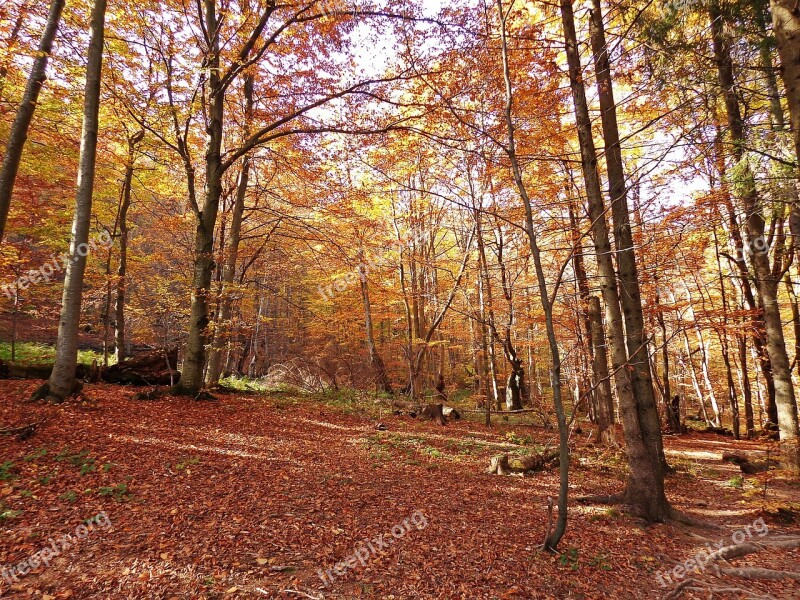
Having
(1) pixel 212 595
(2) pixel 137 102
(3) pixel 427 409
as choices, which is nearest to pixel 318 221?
(2) pixel 137 102

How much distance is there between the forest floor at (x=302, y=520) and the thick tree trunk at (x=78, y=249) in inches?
23.7

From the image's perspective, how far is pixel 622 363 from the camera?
17.6 feet

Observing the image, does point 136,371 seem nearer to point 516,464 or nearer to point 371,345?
point 371,345

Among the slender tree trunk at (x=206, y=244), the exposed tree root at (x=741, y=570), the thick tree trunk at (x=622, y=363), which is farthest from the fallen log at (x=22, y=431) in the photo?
the thick tree trunk at (x=622, y=363)

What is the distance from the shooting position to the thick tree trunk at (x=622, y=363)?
17.6 ft

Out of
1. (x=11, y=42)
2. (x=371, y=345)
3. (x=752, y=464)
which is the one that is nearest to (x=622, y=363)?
(x=752, y=464)

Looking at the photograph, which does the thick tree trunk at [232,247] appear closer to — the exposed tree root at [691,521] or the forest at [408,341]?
the forest at [408,341]

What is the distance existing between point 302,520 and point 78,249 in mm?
6364

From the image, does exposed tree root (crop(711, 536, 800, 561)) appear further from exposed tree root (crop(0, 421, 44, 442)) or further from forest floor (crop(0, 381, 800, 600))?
exposed tree root (crop(0, 421, 44, 442))

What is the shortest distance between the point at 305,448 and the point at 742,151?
9996 mm

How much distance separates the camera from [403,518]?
4.83 meters

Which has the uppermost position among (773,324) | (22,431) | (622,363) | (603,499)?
(773,324)

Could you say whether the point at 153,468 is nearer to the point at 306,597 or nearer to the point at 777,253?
the point at 306,597

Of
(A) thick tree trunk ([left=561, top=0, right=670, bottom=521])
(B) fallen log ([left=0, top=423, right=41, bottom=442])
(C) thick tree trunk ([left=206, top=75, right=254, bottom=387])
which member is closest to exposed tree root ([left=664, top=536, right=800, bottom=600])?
(A) thick tree trunk ([left=561, top=0, right=670, bottom=521])
